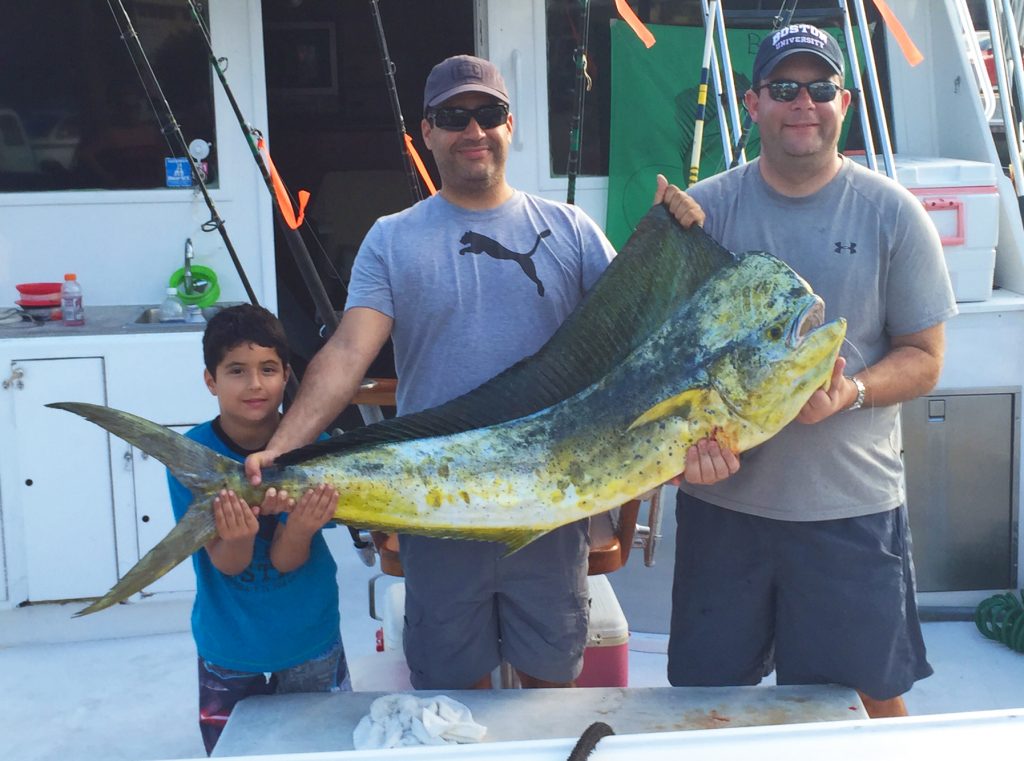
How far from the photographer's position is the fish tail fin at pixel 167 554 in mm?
1697

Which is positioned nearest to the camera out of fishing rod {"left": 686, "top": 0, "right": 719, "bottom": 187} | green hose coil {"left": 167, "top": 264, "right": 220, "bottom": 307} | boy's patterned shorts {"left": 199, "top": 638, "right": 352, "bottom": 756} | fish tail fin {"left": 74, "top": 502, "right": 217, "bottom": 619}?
fish tail fin {"left": 74, "top": 502, "right": 217, "bottom": 619}

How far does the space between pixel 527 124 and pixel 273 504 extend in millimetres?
2997

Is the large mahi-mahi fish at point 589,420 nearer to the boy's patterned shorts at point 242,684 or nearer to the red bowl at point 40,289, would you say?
the boy's patterned shorts at point 242,684

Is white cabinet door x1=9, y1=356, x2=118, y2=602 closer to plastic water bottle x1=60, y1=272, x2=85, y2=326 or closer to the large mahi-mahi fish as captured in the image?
plastic water bottle x1=60, y1=272, x2=85, y2=326

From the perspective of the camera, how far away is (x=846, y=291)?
2.04 m

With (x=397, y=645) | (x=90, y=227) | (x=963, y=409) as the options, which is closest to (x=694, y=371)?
(x=397, y=645)

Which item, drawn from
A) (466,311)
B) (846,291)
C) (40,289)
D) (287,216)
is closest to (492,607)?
(466,311)

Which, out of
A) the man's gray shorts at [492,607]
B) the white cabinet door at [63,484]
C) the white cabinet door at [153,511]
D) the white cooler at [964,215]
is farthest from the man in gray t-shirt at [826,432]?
the white cabinet door at [63,484]

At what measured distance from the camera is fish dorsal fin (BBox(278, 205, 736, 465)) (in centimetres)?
193

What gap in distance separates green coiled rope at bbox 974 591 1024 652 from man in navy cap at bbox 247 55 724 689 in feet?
6.74

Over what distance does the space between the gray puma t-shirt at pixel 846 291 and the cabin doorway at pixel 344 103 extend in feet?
16.2

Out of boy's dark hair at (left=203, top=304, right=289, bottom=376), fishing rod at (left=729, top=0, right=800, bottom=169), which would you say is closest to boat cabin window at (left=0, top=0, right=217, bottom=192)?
fishing rod at (left=729, top=0, right=800, bottom=169)

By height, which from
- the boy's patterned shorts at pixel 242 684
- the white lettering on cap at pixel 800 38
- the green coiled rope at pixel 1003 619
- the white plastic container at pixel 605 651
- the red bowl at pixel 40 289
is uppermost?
the white lettering on cap at pixel 800 38

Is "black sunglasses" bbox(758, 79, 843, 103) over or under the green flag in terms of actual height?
under
